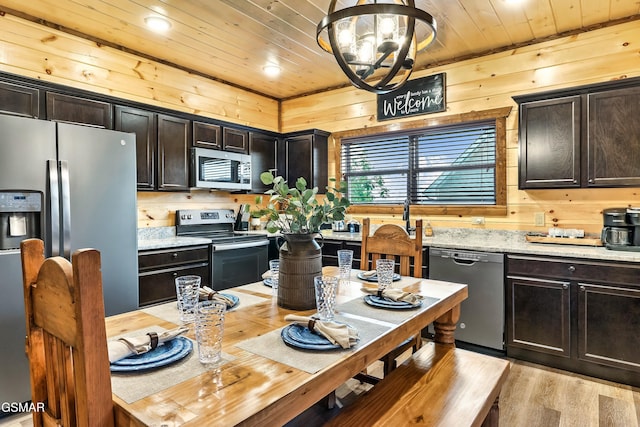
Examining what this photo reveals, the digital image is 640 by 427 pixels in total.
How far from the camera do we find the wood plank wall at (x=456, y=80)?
9.64 ft

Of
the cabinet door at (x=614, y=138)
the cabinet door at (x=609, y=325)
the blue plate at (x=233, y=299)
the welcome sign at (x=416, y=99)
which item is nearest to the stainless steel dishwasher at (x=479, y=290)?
the cabinet door at (x=609, y=325)

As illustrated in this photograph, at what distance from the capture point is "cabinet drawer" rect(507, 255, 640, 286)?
2450mm

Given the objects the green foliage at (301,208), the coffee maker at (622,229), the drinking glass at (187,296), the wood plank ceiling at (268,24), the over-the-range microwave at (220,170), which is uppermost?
the wood plank ceiling at (268,24)

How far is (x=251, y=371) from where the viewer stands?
1.01 meters

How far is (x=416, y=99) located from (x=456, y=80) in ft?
1.41

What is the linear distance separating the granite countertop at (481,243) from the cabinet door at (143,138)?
54 centimetres

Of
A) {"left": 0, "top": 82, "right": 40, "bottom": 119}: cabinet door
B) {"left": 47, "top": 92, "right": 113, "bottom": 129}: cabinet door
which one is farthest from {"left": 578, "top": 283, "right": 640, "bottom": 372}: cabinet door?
{"left": 0, "top": 82, "right": 40, "bottom": 119}: cabinet door

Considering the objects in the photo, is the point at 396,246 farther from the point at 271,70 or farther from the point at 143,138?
the point at 271,70

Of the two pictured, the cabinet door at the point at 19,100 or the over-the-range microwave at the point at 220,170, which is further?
the over-the-range microwave at the point at 220,170

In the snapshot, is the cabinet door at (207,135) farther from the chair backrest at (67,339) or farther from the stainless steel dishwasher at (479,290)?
the chair backrest at (67,339)

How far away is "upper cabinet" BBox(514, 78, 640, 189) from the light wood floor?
4.72 ft

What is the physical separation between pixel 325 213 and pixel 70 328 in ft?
3.11

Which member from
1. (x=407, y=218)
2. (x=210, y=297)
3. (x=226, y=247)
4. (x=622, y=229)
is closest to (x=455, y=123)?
(x=407, y=218)

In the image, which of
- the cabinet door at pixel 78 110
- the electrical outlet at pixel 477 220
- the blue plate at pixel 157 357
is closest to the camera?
the blue plate at pixel 157 357
